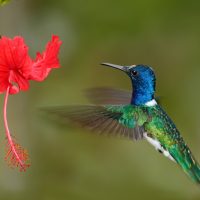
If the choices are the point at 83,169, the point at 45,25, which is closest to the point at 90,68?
the point at 45,25

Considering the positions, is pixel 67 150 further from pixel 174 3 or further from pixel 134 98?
pixel 134 98

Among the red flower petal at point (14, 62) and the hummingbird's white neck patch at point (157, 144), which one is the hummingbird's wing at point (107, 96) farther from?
the red flower petal at point (14, 62)

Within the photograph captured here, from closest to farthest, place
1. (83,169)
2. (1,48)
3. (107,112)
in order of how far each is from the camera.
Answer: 1. (1,48)
2. (107,112)
3. (83,169)

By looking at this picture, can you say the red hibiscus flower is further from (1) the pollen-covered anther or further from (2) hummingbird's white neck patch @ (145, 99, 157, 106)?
(2) hummingbird's white neck patch @ (145, 99, 157, 106)

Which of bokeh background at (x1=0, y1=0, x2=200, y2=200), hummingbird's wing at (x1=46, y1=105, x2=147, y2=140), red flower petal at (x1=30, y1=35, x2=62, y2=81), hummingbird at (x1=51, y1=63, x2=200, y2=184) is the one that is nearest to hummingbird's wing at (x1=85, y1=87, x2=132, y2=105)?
hummingbird at (x1=51, y1=63, x2=200, y2=184)

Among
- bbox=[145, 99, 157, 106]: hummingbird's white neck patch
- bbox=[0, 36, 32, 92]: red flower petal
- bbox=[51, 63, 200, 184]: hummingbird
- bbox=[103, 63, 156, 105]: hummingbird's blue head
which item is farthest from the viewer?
bbox=[145, 99, 157, 106]: hummingbird's white neck patch

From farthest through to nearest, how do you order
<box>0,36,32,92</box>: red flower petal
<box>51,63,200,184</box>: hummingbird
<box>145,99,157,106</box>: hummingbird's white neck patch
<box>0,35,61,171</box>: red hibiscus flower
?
1. <box>145,99,157,106</box>: hummingbird's white neck patch
2. <box>51,63,200,184</box>: hummingbird
3. <box>0,35,61,171</box>: red hibiscus flower
4. <box>0,36,32,92</box>: red flower petal

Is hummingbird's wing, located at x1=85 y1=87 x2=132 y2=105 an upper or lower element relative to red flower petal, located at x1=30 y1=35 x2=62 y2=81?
upper

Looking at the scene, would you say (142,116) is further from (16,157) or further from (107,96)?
(16,157)
